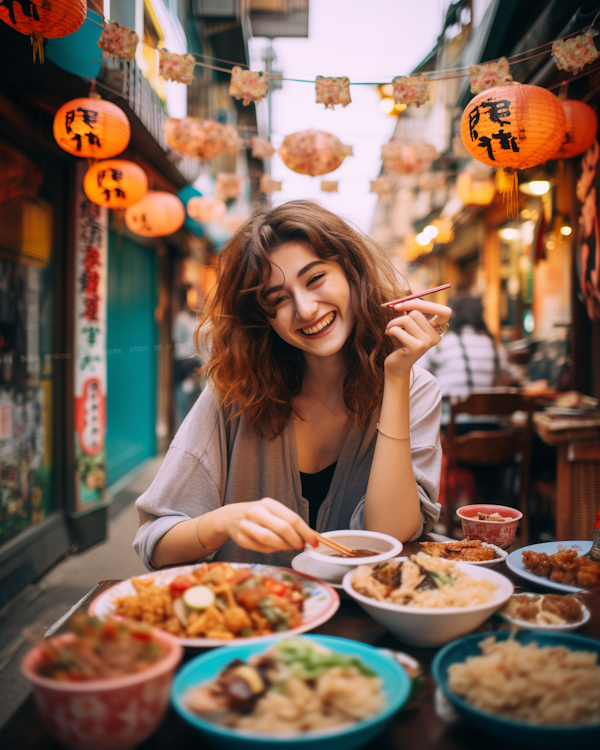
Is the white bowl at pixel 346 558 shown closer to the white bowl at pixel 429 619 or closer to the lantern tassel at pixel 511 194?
the white bowl at pixel 429 619

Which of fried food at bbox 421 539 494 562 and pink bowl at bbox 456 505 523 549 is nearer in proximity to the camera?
fried food at bbox 421 539 494 562

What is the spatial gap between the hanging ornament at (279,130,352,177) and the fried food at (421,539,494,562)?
391cm

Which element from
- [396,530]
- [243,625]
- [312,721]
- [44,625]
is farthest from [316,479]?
[44,625]

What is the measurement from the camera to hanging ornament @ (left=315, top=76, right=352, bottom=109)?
291cm

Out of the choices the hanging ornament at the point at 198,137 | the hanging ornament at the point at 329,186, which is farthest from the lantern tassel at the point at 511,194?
the hanging ornament at the point at 198,137

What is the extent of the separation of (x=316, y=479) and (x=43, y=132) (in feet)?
11.4

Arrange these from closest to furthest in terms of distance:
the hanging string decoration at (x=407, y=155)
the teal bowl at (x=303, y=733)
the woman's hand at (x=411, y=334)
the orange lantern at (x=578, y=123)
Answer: the teal bowl at (x=303, y=733)
the woman's hand at (x=411, y=334)
the orange lantern at (x=578, y=123)
the hanging string decoration at (x=407, y=155)

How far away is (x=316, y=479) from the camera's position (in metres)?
2.12

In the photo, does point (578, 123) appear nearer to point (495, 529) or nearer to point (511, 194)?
point (511, 194)

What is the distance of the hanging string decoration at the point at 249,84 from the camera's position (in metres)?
3.03

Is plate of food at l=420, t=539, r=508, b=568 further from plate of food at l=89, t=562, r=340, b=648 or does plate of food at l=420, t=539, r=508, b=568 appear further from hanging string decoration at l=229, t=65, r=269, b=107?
hanging string decoration at l=229, t=65, r=269, b=107

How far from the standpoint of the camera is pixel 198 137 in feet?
17.1

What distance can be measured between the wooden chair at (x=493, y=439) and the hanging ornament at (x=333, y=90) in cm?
254

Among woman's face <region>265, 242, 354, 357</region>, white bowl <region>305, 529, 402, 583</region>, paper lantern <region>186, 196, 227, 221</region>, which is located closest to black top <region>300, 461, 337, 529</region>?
woman's face <region>265, 242, 354, 357</region>
